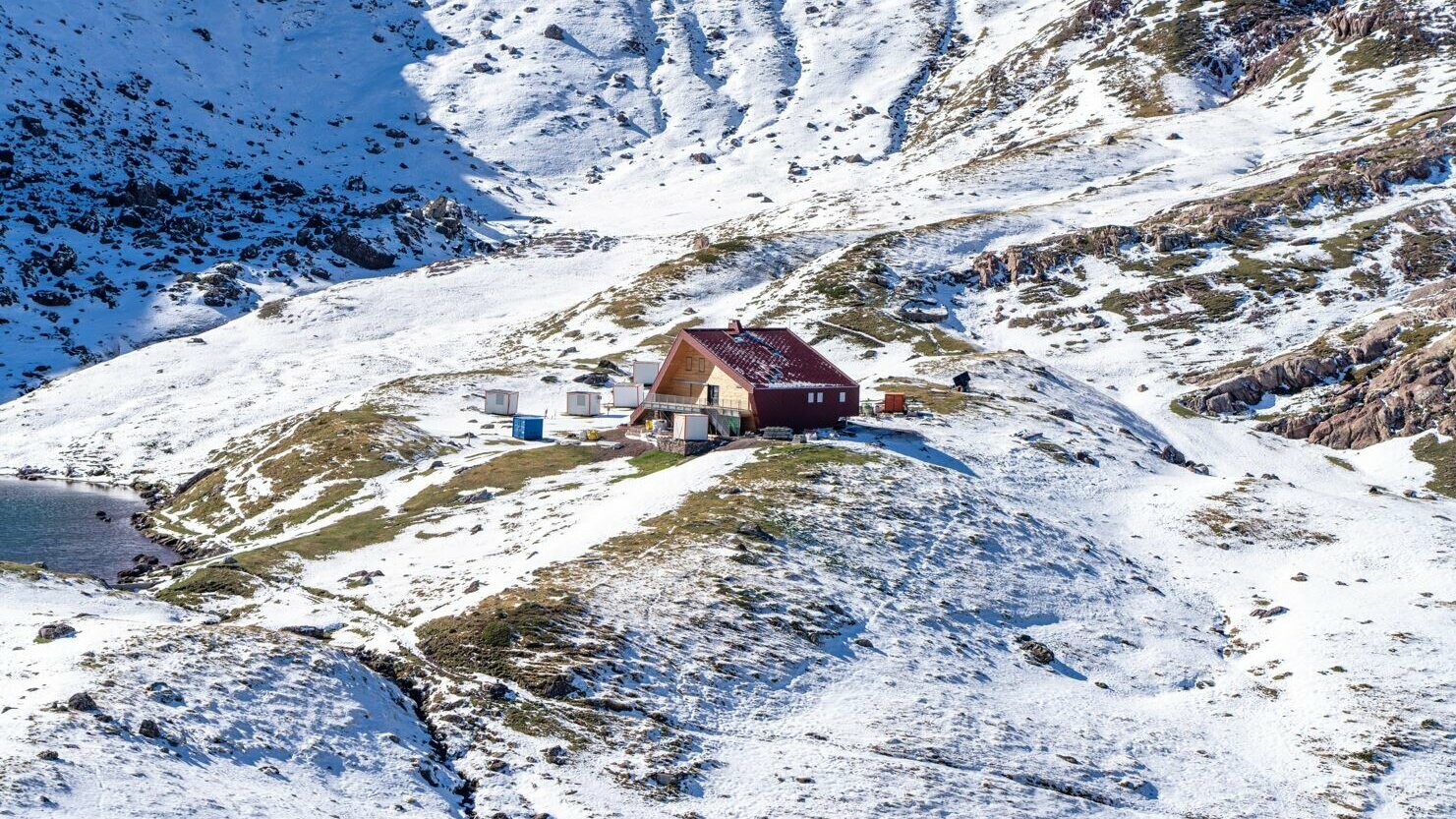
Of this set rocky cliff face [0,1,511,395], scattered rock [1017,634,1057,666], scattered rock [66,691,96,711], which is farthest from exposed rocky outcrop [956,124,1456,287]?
scattered rock [66,691,96,711]

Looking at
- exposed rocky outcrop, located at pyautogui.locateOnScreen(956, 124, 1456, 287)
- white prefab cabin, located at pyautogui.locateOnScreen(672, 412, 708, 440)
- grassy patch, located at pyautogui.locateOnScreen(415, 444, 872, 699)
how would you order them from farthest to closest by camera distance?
exposed rocky outcrop, located at pyautogui.locateOnScreen(956, 124, 1456, 287)
white prefab cabin, located at pyautogui.locateOnScreen(672, 412, 708, 440)
grassy patch, located at pyautogui.locateOnScreen(415, 444, 872, 699)

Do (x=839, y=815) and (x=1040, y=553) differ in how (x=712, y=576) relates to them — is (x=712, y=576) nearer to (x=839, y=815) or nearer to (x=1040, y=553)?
(x=839, y=815)

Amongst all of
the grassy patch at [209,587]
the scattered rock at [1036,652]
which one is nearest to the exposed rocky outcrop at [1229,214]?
the scattered rock at [1036,652]

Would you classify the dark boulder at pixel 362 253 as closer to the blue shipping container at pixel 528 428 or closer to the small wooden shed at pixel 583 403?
the small wooden shed at pixel 583 403

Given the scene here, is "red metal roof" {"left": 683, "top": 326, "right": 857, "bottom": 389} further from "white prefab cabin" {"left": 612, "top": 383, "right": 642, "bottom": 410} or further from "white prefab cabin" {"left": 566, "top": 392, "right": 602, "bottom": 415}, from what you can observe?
"white prefab cabin" {"left": 566, "top": 392, "right": 602, "bottom": 415}

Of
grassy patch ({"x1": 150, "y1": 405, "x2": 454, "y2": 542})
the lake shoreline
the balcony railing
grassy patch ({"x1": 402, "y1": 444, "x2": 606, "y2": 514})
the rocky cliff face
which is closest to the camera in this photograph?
the lake shoreline

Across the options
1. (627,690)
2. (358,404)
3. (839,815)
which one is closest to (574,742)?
Answer: (627,690)
